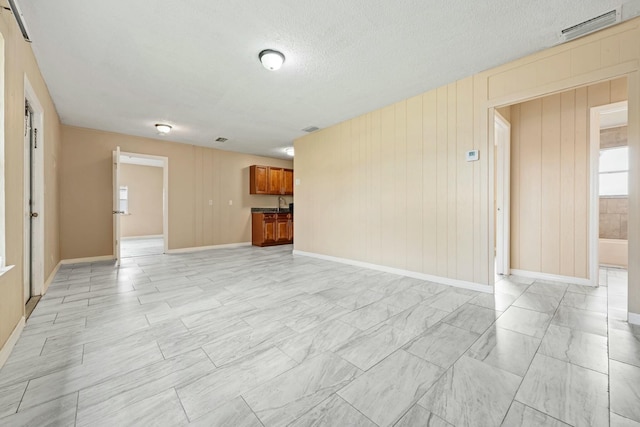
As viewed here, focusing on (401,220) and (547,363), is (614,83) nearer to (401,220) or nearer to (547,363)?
(401,220)

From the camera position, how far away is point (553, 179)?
3.53m

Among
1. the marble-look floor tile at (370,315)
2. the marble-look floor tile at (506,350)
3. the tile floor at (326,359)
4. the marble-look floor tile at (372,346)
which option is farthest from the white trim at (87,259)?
the marble-look floor tile at (506,350)

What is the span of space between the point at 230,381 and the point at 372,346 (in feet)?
3.24

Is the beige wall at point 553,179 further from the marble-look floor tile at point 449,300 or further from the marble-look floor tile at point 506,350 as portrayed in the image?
the marble-look floor tile at point 506,350

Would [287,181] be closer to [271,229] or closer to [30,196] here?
[271,229]

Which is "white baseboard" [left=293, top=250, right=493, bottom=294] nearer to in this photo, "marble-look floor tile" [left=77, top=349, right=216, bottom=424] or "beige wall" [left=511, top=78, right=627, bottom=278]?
"beige wall" [left=511, top=78, right=627, bottom=278]

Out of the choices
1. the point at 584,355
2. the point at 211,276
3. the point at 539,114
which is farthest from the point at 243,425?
the point at 539,114

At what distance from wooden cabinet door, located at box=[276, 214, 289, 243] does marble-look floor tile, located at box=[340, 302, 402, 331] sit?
4.99m

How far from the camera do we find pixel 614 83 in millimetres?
3139

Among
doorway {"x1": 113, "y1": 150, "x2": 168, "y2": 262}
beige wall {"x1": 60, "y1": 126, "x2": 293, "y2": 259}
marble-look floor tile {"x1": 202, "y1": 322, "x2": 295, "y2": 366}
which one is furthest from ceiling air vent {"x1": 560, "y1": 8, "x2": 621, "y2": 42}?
doorway {"x1": 113, "y1": 150, "x2": 168, "y2": 262}

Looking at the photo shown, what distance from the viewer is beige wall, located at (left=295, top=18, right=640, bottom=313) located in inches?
93.4

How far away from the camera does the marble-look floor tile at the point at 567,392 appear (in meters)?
1.23

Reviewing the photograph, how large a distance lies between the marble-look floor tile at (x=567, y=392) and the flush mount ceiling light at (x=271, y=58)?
330 centimetres

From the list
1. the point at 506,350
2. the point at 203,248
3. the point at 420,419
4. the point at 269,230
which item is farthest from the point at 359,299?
the point at 203,248
